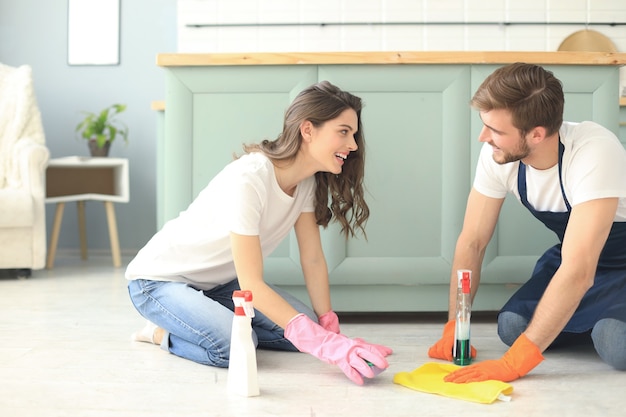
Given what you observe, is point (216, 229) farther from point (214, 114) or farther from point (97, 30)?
point (97, 30)

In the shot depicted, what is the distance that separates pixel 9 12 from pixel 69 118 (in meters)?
0.74

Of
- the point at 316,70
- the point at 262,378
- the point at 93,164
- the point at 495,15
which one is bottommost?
the point at 262,378

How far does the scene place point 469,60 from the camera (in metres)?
2.46

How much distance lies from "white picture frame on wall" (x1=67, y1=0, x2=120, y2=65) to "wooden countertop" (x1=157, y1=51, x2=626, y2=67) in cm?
247

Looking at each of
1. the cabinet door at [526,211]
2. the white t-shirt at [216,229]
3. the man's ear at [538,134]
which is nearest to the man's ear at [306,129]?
the white t-shirt at [216,229]

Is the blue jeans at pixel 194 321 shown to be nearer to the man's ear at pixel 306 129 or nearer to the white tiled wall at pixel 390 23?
the man's ear at pixel 306 129

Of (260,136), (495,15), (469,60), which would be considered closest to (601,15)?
(495,15)

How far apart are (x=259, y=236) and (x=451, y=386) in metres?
0.60

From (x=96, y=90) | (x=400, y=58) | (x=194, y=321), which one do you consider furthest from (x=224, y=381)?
(x=96, y=90)

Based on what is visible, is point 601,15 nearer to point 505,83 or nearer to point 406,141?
point 406,141

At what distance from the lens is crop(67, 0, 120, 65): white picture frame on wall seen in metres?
4.78

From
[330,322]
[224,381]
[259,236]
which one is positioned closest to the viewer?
[224,381]

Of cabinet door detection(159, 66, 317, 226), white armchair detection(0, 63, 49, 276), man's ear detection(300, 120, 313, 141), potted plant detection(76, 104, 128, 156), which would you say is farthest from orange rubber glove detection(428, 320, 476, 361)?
potted plant detection(76, 104, 128, 156)

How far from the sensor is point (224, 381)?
1834 millimetres
